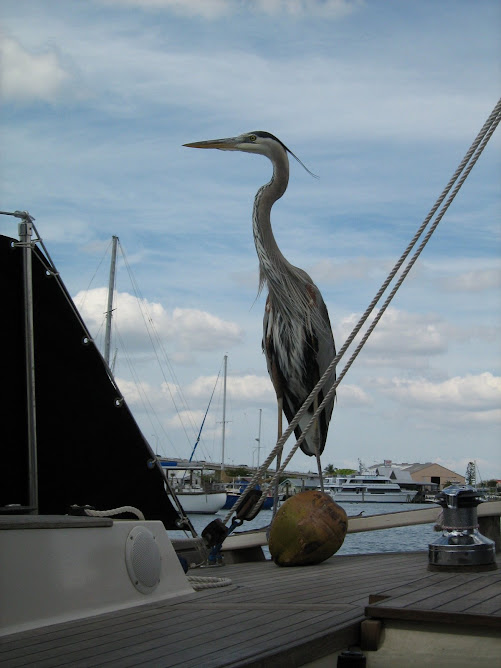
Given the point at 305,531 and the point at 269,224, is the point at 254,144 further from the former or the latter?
the point at 305,531

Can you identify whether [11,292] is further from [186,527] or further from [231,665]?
[231,665]

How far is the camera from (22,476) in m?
4.91

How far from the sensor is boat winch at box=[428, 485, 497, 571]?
533 centimetres

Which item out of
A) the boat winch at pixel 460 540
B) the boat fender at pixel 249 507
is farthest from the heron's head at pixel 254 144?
the boat winch at pixel 460 540

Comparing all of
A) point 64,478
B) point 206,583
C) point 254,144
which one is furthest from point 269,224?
point 206,583

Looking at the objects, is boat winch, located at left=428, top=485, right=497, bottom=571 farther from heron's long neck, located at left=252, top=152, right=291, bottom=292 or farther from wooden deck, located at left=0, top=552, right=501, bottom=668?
heron's long neck, located at left=252, top=152, right=291, bottom=292

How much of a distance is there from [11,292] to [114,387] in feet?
3.14

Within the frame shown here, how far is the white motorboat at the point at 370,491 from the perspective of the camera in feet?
226

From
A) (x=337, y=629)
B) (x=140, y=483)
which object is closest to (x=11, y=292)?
(x=140, y=483)

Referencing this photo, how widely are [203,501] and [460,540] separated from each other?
45.2 metres

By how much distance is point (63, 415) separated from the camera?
17.5 feet

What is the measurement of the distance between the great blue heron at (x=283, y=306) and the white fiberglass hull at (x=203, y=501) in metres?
41.3

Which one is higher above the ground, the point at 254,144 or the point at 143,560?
the point at 254,144

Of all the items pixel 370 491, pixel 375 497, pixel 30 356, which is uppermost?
pixel 30 356
